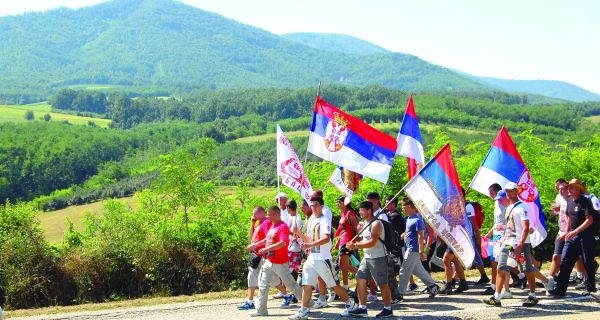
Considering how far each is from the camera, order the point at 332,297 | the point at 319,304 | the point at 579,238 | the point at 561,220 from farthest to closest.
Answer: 1. the point at 561,220
2. the point at 332,297
3. the point at 319,304
4. the point at 579,238

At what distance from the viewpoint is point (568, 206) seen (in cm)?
1142

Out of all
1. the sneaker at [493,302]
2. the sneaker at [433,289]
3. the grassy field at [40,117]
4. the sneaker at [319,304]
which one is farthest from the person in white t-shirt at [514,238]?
the grassy field at [40,117]

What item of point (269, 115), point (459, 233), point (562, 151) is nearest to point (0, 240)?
point (459, 233)

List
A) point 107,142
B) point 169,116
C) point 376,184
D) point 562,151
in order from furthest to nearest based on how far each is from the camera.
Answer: point 169,116 → point 107,142 → point 562,151 → point 376,184

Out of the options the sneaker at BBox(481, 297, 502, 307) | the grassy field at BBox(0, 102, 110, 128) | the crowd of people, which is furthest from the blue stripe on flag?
A: the grassy field at BBox(0, 102, 110, 128)

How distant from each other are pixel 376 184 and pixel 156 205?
29.3 feet

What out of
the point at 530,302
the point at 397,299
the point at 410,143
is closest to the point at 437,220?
the point at 397,299

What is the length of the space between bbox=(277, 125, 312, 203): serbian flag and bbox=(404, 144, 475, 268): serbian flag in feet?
9.65

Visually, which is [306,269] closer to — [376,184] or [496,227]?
Answer: [496,227]

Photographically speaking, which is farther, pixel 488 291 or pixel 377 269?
pixel 488 291

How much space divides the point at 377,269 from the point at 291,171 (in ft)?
11.7

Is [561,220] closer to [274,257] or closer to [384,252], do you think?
[384,252]

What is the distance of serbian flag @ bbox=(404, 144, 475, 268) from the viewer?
1034cm

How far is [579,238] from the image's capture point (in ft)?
36.7
